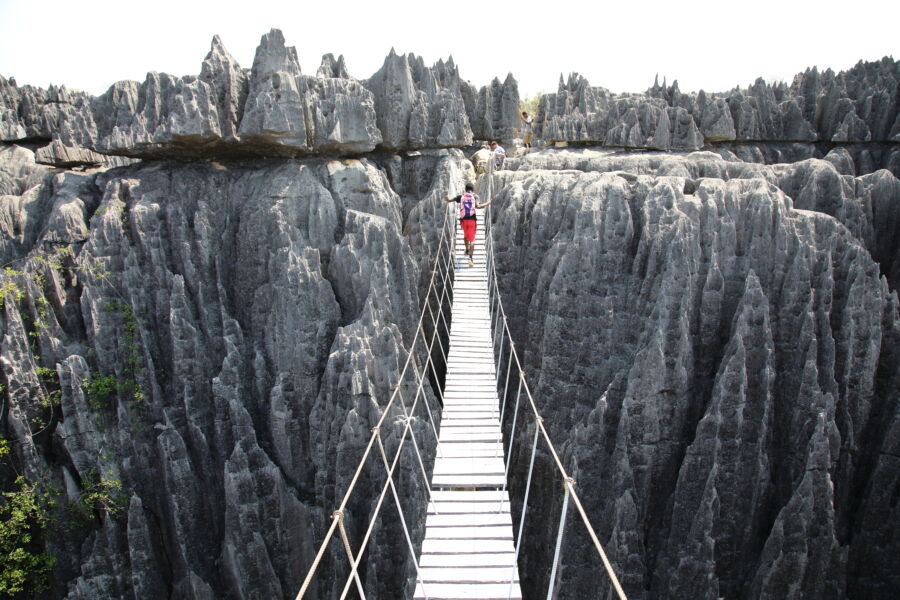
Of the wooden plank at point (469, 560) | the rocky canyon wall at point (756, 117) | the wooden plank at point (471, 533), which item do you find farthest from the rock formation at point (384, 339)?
the rocky canyon wall at point (756, 117)

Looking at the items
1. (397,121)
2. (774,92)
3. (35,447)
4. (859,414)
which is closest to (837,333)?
(859,414)

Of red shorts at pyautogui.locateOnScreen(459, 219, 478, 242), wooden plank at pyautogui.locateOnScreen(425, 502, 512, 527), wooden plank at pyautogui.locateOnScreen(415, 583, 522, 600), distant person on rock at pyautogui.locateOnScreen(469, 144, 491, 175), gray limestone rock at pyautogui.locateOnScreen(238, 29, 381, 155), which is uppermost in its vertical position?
gray limestone rock at pyautogui.locateOnScreen(238, 29, 381, 155)

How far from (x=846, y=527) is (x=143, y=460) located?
14090 mm

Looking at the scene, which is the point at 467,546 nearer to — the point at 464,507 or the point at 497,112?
the point at 464,507

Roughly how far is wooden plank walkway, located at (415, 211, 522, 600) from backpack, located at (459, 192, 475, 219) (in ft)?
9.24

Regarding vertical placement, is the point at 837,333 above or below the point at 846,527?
Result: above

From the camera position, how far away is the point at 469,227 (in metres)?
12.1

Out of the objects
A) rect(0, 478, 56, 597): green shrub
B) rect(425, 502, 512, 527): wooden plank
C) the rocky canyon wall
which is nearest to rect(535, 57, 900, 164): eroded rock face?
the rocky canyon wall

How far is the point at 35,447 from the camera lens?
11812 mm

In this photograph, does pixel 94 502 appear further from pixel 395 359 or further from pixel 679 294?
pixel 679 294

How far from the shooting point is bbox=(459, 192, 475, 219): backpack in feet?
39.0

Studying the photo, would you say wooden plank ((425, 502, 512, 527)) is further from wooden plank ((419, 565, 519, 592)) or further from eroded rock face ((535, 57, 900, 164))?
eroded rock face ((535, 57, 900, 164))

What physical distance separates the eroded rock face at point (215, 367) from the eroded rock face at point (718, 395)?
354cm

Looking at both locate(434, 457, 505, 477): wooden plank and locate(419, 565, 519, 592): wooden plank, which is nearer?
locate(419, 565, 519, 592): wooden plank
